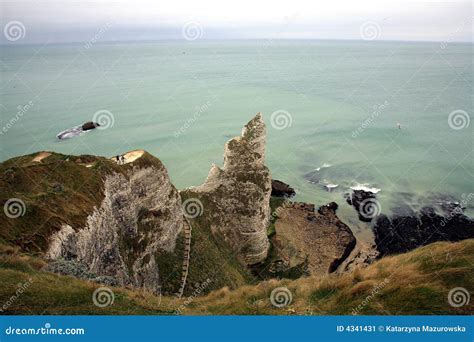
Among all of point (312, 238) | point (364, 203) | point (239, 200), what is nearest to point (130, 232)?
point (239, 200)

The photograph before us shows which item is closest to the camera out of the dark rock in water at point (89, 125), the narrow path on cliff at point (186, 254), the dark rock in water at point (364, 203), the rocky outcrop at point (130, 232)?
the rocky outcrop at point (130, 232)

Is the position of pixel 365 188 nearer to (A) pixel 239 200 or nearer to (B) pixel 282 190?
(B) pixel 282 190

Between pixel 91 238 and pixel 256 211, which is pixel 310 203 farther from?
pixel 91 238

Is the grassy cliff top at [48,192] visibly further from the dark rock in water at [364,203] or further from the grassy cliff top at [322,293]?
the dark rock in water at [364,203]

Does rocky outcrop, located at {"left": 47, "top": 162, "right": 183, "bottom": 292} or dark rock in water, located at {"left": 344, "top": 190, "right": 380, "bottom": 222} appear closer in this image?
rocky outcrop, located at {"left": 47, "top": 162, "right": 183, "bottom": 292}

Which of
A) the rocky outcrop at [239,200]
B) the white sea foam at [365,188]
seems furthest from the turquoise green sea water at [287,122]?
the rocky outcrop at [239,200]

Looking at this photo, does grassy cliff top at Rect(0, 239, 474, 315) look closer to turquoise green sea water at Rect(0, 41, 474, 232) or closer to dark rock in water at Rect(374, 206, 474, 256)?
dark rock in water at Rect(374, 206, 474, 256)

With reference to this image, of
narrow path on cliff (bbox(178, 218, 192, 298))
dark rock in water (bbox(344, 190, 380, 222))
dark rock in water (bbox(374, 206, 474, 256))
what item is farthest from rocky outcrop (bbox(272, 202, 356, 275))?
narrow path on cliff (bbox(178, 218, 192, 298))
